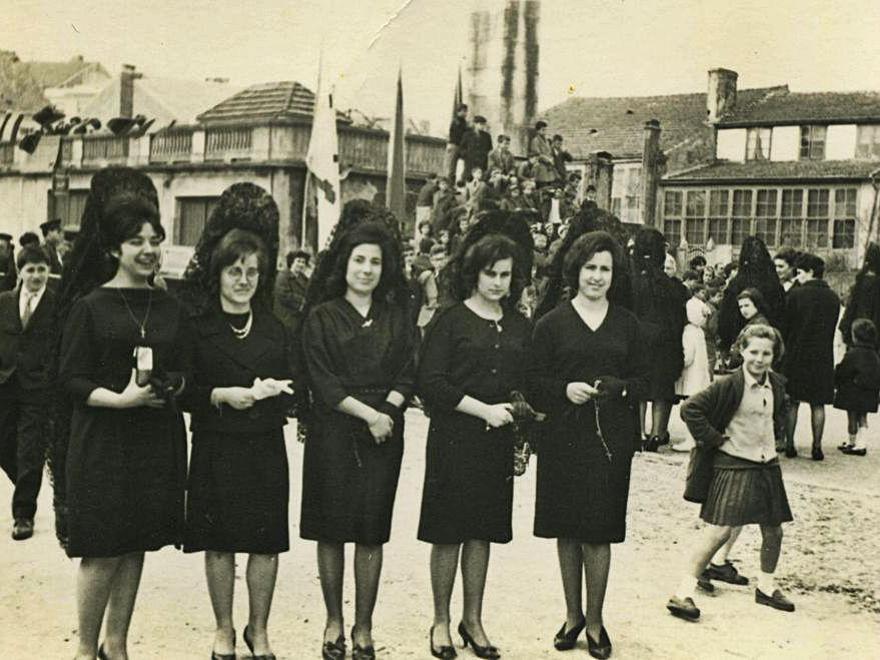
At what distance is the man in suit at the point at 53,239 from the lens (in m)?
5.46

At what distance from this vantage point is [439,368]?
10.6 feet

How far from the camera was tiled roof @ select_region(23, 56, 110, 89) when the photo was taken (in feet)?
15.0

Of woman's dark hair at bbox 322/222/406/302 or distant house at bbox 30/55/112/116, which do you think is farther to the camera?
distant house at bbox 30/55/112/116

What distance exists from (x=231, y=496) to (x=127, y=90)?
2.84 metres

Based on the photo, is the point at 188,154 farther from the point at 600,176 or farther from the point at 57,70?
the point at 600,176

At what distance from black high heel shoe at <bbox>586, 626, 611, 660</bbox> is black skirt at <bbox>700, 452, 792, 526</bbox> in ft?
2.22

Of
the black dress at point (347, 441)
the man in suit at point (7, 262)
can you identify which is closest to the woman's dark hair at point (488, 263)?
the black dress at point (347, 441)

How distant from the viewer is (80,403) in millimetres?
2873

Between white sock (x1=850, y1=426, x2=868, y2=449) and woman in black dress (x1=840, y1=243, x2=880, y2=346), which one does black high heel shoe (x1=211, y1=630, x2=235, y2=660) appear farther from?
woman in black dress (x1=840, y1=243, x2=880, y2=346)

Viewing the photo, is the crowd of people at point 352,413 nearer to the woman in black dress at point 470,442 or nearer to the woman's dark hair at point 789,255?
the woman in black dress at point 470,442

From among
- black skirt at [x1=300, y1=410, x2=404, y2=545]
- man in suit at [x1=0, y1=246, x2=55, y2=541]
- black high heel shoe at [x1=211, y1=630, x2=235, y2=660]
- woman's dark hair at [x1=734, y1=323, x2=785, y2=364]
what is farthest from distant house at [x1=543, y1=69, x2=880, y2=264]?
black high heel shoe at [x1=211, y1=630, x2=235, y2=660]

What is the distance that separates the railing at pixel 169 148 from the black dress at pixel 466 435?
2780 mm

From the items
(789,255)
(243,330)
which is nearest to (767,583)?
(243,330)

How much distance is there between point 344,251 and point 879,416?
18.8ft
